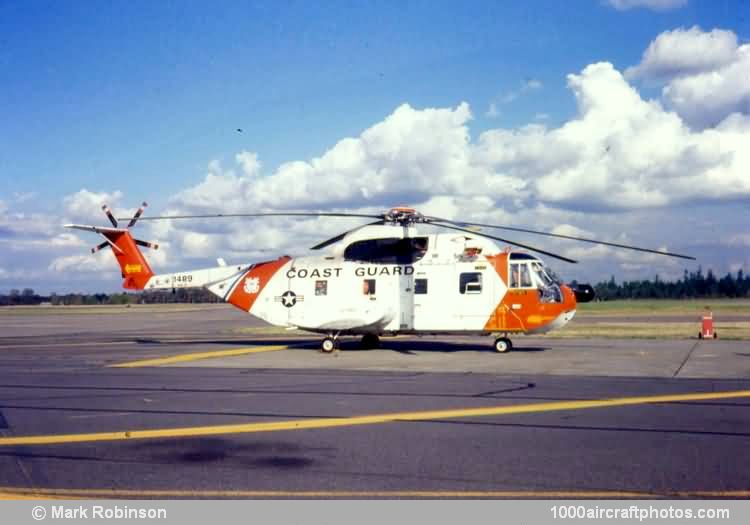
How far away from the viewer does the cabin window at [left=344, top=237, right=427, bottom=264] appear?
78.4 ft

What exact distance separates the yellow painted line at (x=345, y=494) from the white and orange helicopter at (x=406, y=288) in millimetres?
14187

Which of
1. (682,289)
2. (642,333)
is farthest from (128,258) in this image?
(682,289)

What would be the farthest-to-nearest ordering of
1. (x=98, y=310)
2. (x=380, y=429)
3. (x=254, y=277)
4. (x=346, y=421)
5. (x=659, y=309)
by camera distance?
(x=98, y=310), (x=659, y=309), (x=254, y=277), (x=346, y=421), (x=380, y=429)

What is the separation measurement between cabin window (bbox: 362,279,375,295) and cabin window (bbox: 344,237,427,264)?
69cm

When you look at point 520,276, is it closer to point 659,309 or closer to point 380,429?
point 380,429

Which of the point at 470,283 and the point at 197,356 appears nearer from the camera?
the point at 197,356

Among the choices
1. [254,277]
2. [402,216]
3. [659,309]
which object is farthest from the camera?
[659,309]

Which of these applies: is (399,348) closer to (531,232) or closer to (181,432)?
(531,232)

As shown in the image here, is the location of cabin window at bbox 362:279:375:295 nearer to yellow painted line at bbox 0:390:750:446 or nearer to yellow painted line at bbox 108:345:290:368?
yellow painted line at bbox 108:345:290:368

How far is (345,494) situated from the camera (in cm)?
706

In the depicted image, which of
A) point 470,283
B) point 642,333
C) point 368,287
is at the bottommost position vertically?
point 642,333

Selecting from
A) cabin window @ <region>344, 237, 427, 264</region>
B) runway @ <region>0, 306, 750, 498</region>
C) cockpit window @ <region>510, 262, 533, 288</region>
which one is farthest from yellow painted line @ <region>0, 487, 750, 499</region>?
cabin window @ <region>344, 237, 427, 264</region>

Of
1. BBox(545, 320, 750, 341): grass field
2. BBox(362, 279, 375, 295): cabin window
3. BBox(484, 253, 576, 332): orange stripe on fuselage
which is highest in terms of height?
BBox(362, 279, 375, 295): cabin window

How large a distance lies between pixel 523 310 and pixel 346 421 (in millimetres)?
12941
